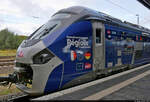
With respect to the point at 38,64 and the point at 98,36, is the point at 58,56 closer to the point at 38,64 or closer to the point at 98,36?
the point at 38,64

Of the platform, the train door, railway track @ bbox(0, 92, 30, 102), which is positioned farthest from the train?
the platform

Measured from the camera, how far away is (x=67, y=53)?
4613 mm

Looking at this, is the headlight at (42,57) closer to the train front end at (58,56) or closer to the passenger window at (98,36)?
the train front end at (58,56)

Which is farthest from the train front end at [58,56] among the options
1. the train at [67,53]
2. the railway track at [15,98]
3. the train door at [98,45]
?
the railway track at [15,98]

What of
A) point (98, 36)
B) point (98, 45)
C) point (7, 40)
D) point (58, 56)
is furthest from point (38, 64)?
point (7, 40)

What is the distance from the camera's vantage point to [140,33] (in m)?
10.0

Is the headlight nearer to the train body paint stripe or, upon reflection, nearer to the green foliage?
the train body paint stripe

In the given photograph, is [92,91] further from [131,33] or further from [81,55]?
[131,33]

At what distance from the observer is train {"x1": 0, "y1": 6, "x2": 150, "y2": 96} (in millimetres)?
4199

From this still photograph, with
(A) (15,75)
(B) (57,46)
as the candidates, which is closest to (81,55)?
(B) (57,46)

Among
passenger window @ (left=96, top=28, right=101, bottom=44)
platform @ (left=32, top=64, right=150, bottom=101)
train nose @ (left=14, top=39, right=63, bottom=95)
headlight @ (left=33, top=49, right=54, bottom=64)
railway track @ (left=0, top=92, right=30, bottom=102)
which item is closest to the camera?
platform @ (left=32, top=64, right=150, bottom=101)

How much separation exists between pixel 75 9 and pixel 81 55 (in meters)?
1.72

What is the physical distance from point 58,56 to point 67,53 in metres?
0.35

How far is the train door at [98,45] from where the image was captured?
218 inches
